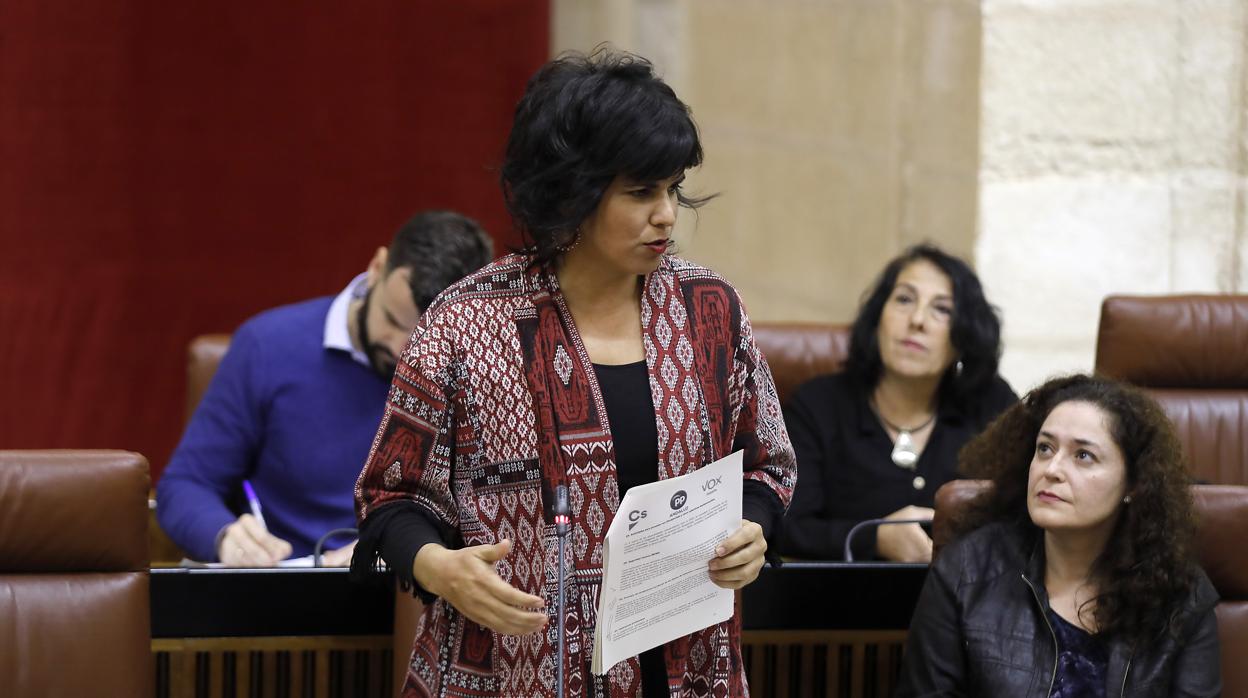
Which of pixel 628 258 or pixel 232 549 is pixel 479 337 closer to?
pixel 628 258

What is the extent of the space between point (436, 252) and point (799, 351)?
0.97 meters

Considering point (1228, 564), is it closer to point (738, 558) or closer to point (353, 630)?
point (738, 558)

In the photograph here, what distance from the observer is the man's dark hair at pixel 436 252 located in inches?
105

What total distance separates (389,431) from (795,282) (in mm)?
3071

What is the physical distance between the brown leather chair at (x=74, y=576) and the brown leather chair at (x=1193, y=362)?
184cm

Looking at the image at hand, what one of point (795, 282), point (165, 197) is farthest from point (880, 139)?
point (165, 197)

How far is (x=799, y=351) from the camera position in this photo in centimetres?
330

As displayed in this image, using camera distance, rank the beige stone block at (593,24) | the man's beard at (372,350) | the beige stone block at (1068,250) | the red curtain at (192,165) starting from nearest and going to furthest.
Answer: the man's beard at (372,350)
the red curtain at (192,165)
the beige stone block at (1068,250)
the beige stone block at (593,24)

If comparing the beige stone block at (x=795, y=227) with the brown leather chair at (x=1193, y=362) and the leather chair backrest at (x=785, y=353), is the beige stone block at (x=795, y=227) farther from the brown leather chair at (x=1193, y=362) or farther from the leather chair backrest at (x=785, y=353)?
the brown leather chair at (x=1193, y=362)

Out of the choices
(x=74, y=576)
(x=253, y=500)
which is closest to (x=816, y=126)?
(x=253, y=500)

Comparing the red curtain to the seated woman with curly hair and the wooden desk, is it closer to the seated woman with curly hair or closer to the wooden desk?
the wooden desk

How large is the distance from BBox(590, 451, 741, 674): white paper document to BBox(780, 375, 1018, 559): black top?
4.46ft

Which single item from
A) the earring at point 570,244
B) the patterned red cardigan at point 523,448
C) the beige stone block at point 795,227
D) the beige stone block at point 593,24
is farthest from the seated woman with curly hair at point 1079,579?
the beige stone block at point 593,24

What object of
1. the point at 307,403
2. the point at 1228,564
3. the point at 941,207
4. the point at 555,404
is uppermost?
the point at 941,207
